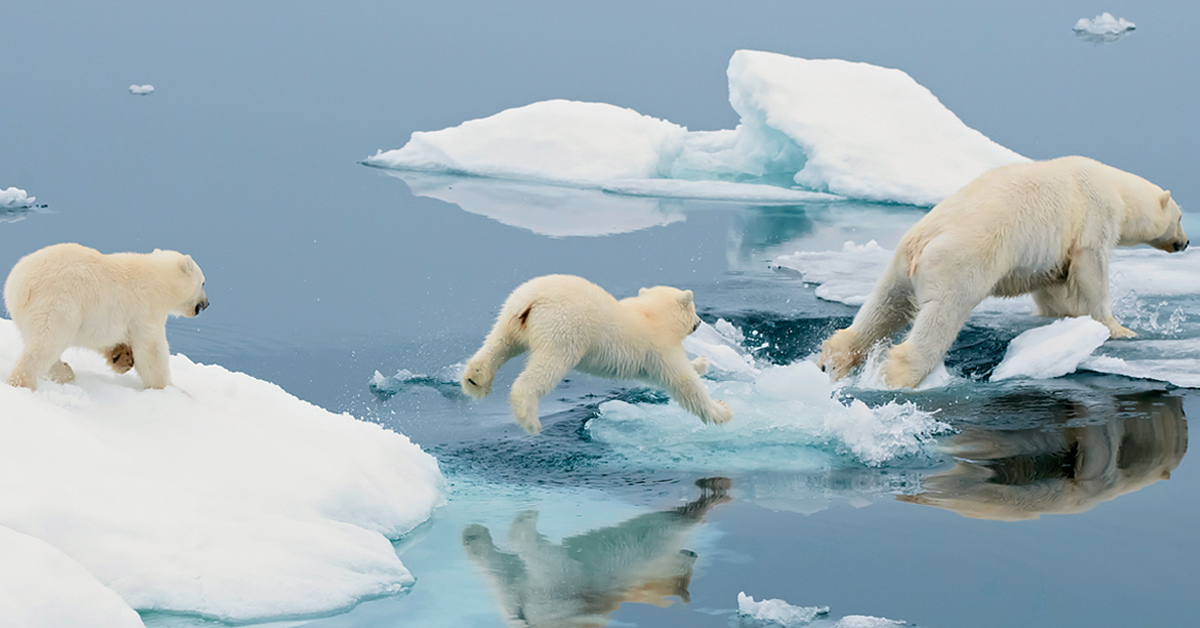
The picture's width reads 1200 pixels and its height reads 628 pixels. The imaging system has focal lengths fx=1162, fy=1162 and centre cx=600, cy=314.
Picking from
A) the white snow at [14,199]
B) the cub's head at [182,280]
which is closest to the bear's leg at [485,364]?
the cub's head at [182,280]

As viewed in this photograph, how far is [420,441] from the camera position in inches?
209

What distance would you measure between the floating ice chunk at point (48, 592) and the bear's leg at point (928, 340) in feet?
14.3

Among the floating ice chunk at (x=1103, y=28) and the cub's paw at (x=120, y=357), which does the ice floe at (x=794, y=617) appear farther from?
the floating ice chunk at (x=1103, y=28)

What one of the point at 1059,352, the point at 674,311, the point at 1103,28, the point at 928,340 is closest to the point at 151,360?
the point at 674,311

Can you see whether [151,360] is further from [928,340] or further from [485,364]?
[928,340]

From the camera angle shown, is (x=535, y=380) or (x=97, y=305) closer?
(x=97, y=305)

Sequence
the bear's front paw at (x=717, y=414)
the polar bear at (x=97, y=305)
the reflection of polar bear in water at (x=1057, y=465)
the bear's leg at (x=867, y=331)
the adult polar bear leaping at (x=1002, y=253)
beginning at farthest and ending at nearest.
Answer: the bear's leg at (x=867, y=331) → the adult polar bear leaping at (x=1002, y=253) → the bear's front paw at (x=717, y=414) → the reflection of polar bear in water at (x=1057, y=465) → the polar bear at (x=97, y=305)

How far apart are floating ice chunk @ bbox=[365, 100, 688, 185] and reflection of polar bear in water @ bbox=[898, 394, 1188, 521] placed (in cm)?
1019

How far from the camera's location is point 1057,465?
513 cm

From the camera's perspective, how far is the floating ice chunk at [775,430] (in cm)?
513

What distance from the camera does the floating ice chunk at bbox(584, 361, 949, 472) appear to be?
5129mm

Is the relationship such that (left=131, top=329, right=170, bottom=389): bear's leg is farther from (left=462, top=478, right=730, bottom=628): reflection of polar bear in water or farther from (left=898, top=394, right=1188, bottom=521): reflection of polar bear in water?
(left=898, top=394, right=1188, bottom=521): reflection of polar bear in water

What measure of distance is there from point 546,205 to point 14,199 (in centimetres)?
565

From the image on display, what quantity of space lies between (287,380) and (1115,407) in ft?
14.4
